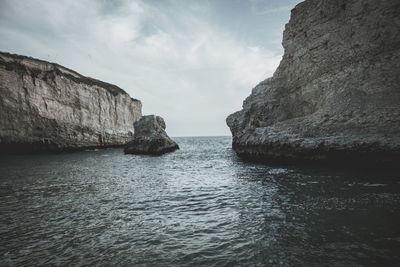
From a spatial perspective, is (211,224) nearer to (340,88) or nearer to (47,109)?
(340,88)

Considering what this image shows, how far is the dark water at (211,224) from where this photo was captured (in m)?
4.77

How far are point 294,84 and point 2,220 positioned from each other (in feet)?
87.9

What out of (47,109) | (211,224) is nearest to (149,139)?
(47,109)

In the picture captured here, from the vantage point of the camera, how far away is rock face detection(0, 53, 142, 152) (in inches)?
1382

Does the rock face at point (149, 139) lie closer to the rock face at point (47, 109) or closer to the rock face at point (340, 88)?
the rock face at point (47, 109)

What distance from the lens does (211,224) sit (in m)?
6.61

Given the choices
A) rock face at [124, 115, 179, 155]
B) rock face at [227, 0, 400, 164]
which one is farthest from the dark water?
rock face at [124, 115, 179, 155]

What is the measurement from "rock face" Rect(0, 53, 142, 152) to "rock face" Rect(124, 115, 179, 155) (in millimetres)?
13748

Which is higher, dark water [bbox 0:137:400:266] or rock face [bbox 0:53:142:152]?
rock face [bbox 0:53:142:152]

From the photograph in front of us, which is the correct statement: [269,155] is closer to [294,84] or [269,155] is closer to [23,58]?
[294,84]

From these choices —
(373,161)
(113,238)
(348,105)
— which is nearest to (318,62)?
(348,105)

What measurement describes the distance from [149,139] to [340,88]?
25638 mm

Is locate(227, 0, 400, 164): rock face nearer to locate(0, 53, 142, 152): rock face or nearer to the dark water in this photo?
the dark water

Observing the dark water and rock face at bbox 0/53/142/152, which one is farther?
rock face at bbox 0/53/142/152
